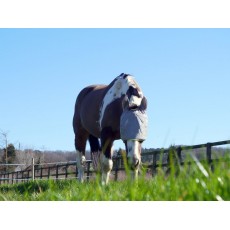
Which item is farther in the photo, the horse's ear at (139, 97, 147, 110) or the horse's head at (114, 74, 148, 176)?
the horse's ear at (139, 97, 147, 110)

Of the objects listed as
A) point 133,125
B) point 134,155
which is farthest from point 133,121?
point 134,155

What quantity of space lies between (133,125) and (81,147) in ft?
14.0

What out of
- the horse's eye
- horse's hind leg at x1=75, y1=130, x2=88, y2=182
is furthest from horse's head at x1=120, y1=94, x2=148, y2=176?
horse's hind leg at x1=75, y1=130, x2=88, y2=182

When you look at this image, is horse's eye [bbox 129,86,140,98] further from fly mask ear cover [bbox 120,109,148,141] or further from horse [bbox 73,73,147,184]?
fly mask ear cover [bbox 120,109,148,141]

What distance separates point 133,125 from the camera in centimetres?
865

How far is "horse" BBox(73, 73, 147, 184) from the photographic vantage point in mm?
8555

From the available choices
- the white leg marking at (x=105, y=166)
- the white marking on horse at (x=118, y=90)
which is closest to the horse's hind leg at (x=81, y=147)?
the white marking on horse at (x=118, y=90)

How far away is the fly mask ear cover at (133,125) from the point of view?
8.55 meters

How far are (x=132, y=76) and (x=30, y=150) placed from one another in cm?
4655

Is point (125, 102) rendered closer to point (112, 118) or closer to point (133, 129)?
point (112, 118)

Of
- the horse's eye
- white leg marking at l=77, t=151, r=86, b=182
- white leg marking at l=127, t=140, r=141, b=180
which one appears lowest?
white leg marking at l=77, t=151, r=86, b=182
